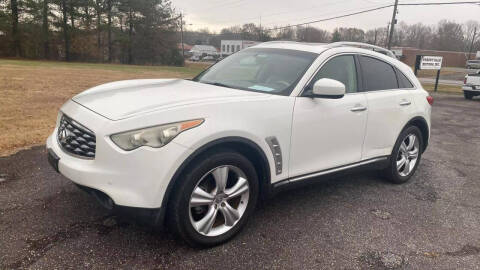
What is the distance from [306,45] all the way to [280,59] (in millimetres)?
382

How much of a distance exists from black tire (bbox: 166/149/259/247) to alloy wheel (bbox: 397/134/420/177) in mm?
2590

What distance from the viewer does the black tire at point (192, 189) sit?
8.73 feet

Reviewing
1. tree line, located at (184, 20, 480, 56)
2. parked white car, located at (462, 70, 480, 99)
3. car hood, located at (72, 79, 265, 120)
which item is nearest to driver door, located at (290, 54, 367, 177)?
car hood, located at (72, 79, 265, 120)

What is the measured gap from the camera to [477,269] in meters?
2.90

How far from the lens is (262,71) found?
12.7ft

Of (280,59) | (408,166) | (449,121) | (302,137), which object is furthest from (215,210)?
(449,121)

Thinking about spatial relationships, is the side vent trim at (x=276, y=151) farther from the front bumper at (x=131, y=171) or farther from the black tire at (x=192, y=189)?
the front bumper at (x=131, y=171)

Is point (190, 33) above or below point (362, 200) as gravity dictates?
above

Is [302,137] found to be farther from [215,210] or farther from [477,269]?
[477,269]

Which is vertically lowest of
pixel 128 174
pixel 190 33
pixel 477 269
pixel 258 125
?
pixel 477 269

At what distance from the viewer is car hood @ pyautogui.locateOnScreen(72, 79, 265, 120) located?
2705 mm

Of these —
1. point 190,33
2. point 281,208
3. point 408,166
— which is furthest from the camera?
point 190,33

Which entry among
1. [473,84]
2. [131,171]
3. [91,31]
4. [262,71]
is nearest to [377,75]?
[262,71]

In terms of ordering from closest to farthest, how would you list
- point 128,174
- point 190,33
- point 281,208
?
point 128,174 → point 281,208 → point 190,33
